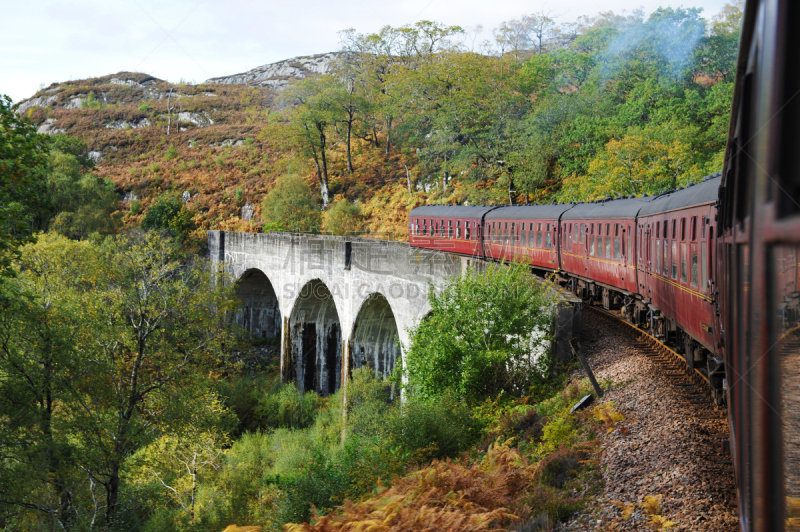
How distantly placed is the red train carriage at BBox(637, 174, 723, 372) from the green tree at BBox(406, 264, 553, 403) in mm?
2150

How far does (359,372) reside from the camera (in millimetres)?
21938

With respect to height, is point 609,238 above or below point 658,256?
above

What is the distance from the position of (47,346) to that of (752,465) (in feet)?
52.3

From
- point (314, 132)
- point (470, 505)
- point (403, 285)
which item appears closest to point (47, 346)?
point (403, 285)

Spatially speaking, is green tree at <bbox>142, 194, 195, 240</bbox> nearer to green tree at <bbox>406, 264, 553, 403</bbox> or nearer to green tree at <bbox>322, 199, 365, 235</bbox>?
green tree at <bbox>322, 199, 365, 235</bbox>

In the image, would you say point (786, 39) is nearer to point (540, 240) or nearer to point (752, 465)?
point (752, 465)

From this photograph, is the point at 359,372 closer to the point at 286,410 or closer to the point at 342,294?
the point at 342,294

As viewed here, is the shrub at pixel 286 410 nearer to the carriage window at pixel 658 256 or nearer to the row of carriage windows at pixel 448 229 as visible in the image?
the row of carriage windows at pixel 448 229

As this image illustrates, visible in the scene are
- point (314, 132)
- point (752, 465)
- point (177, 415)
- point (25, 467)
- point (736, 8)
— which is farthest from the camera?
point (314, 132)

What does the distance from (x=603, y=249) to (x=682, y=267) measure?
598 cm

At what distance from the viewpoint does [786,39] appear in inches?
47.8

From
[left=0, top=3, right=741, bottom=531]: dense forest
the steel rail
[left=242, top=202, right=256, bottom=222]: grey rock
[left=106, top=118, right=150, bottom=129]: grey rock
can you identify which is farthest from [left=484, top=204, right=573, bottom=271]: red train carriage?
[left=106, top=118, right=150, bottom=129]: grey rock

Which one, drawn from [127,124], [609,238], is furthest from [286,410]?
[127,124]

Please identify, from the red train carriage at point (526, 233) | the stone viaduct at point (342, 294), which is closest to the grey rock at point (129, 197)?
the stone viaduct at point (342, 294)
